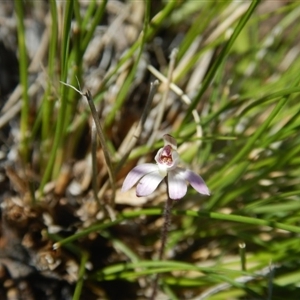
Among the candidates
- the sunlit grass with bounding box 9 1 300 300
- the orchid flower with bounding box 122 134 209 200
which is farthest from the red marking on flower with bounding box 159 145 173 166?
the sunlit grass with bounding box 9 1 300 300

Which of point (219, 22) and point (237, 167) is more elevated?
point (219, 22)

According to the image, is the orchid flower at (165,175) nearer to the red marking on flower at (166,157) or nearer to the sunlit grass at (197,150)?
the red marking on flower at (166,157)

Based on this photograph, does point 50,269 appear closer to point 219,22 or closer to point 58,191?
point 58,191

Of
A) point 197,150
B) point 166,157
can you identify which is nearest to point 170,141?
point 166,157

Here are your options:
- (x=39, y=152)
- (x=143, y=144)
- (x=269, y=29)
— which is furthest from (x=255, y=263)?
(x=269, y=29)

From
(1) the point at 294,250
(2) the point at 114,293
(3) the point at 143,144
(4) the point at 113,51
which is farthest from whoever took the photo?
(4) the point at 113,51

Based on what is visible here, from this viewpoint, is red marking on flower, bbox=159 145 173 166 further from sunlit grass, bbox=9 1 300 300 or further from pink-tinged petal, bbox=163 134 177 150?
sunlit grass, bbox=9 1 300 300

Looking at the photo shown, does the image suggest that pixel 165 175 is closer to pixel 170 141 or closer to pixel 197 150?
pixel 170 141

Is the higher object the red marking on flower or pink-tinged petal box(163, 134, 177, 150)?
pink-tinged petal box(163, 134, 177, 150)
